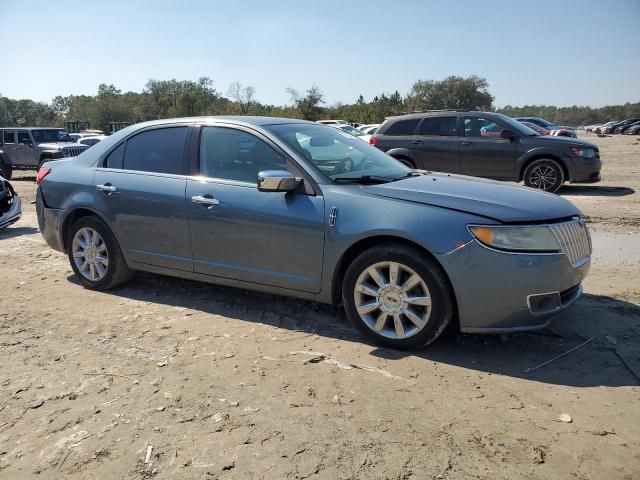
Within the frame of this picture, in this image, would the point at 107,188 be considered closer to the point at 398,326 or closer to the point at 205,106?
the point at 398,326

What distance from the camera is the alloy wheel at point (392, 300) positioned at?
143 inches

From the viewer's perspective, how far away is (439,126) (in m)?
11.7

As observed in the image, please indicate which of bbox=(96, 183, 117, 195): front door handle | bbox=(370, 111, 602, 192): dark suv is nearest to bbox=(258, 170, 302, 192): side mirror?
bbox=(96, 183, 117, 195): front door handle

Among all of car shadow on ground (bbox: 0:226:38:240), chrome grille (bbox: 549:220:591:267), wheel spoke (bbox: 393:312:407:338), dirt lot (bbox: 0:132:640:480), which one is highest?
chrome grille (bbox: 549:220:591:267)

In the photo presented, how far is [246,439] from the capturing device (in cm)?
277

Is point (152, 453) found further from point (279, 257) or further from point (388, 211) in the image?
point (388, 211)

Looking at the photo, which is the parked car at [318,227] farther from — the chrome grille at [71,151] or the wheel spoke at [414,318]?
the chrome grille at [71,151]

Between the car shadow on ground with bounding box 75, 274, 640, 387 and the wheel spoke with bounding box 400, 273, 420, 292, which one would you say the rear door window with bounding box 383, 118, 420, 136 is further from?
the wheel spoke with bounding box 400, 273, 420, 292

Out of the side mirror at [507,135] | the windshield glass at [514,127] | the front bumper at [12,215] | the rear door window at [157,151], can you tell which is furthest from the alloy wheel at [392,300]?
the windshield glass at [514,127]

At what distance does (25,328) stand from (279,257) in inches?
88.6

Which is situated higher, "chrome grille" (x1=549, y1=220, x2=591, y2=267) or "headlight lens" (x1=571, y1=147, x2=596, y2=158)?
"headlight lens" (x1=571, y1=147, x2=596, y2=158)

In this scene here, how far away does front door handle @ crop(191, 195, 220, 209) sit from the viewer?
4.36m

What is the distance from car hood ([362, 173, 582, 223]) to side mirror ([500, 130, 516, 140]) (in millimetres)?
7423

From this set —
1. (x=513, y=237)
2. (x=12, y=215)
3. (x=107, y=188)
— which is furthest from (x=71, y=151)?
(x=513, y=237)
